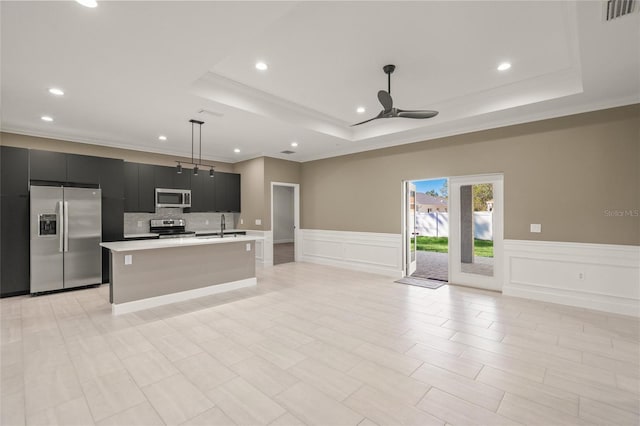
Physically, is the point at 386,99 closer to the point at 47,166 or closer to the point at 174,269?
the point at 174,269

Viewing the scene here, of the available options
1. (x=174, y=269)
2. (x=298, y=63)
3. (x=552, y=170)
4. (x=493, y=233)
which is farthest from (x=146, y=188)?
(x=552, y=170)

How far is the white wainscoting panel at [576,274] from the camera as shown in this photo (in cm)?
387

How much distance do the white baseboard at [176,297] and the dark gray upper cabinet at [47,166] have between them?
2693 millimetres

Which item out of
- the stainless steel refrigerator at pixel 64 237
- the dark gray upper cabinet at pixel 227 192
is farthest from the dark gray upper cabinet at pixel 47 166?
the dark gray upper cabinet at pixel 227 192

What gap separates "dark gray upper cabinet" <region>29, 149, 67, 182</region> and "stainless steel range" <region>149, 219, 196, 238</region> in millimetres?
1883

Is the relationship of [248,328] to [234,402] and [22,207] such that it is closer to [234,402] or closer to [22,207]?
[234,402]

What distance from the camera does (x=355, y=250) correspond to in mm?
6891

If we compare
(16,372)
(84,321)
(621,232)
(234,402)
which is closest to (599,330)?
(621,232)

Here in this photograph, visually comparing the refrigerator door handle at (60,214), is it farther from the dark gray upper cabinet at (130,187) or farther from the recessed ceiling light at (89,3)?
the recessed ceiling light at (89,3)

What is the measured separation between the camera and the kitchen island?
3975 mm

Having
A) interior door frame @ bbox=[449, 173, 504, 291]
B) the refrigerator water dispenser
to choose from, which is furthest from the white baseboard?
interior door frame @ bbox=[449, 173, 504, 291]

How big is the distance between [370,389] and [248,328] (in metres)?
1.70

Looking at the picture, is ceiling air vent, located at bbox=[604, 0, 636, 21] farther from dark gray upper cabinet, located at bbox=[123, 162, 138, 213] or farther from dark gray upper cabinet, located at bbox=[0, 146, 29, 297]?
dark gray upper cabinet, located at bbox=[0, 146, 29, 297]

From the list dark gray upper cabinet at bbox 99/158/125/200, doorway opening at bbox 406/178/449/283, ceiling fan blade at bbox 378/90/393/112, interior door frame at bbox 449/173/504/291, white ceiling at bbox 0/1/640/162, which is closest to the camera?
white ceiling at bbox 0/1/640/162
